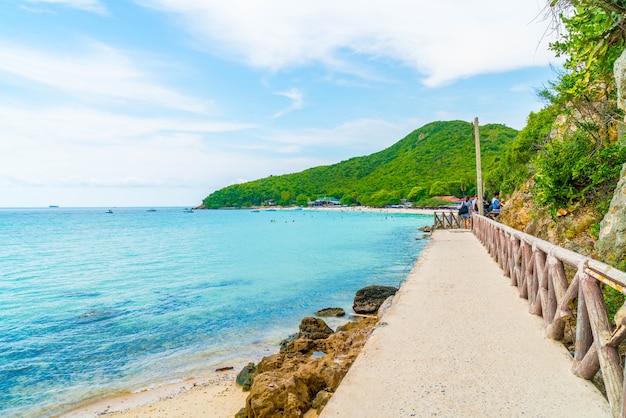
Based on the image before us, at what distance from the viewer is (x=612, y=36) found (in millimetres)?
5098

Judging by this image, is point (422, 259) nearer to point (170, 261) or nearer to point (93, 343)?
point (93, 343)

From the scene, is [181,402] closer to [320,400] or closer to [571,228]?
[320,400]

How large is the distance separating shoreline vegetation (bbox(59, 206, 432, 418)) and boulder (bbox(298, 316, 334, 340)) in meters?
1.93

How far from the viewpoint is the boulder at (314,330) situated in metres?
9.19

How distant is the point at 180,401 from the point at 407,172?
121 metres

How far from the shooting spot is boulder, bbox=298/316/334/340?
9188mm

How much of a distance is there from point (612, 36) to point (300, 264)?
815 inches

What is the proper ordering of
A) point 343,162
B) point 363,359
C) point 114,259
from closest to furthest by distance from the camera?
point 363,359 < point 114,259 < point 343,162

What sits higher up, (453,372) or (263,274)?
(453,372)

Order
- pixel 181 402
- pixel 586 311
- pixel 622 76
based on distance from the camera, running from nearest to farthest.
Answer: pixel 586 311
pixel 622 76
pixel 181 402

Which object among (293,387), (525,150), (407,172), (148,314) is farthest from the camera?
(407,172)

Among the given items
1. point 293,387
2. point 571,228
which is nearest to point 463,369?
point 293,387

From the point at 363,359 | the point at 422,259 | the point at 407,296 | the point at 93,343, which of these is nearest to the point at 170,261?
the point at 93,343

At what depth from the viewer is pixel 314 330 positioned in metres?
9.62
